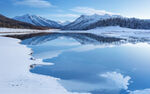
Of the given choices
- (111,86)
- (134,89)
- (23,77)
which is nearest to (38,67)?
(23,77)

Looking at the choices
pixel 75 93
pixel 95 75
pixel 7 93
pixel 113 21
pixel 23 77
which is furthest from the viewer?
pixel 113 21

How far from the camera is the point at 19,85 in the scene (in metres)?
8.42

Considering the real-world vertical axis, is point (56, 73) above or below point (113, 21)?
below

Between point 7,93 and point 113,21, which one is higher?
point 113,21

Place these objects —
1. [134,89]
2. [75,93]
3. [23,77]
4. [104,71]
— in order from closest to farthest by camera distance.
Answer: [75,93] → [134,89] → [23,77] → [104,71]

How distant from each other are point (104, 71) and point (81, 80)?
112 inches

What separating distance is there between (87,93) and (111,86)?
184cm

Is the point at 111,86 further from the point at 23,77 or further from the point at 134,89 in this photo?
the point at 23,77

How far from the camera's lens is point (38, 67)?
12.7 m

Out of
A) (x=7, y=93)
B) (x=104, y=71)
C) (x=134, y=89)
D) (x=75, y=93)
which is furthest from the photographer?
(x=104, y=71)

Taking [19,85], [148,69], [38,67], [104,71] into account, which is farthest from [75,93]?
[148,69]

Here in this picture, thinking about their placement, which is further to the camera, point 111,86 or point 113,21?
point 113,21

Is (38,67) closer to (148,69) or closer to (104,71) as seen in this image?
(104,71)

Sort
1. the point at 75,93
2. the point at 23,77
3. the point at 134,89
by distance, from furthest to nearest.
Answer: the point at 23,77, the point at 134,89, the point at 75,93
